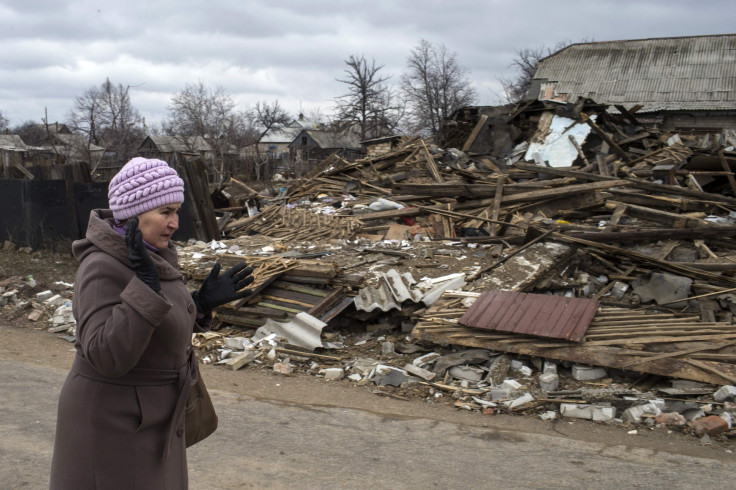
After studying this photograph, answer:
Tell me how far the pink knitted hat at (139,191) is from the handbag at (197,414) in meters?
0.68

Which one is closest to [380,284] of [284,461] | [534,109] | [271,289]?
[271,289]

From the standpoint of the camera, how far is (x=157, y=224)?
2.16m

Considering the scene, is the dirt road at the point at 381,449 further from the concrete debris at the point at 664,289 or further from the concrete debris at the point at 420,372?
the concrete debris at the point at 664,289

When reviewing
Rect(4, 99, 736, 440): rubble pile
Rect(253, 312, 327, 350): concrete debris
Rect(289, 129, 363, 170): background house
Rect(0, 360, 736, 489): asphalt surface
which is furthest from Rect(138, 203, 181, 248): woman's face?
Rect(289, 129, 363, 170): background house

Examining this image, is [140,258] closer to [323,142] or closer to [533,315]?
[533,315]

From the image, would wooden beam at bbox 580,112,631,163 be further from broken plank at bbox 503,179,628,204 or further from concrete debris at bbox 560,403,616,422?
concrete debris at bbox 560,403,616,422

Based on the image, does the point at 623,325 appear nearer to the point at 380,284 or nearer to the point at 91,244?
the point at 380,284

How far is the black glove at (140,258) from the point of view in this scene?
6.24 feet

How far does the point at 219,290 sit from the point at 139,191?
0.60 meters

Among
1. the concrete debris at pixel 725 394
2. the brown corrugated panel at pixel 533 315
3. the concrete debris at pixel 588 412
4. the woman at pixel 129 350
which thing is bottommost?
the concrete debris at pixel 588 412

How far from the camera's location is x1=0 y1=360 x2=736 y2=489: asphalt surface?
404 cm

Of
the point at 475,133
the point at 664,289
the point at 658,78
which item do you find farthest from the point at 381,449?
the point at 658,78

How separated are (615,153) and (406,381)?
38.6 feet

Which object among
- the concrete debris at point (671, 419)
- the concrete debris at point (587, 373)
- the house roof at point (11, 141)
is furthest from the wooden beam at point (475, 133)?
the house roof at point (11, 141)
